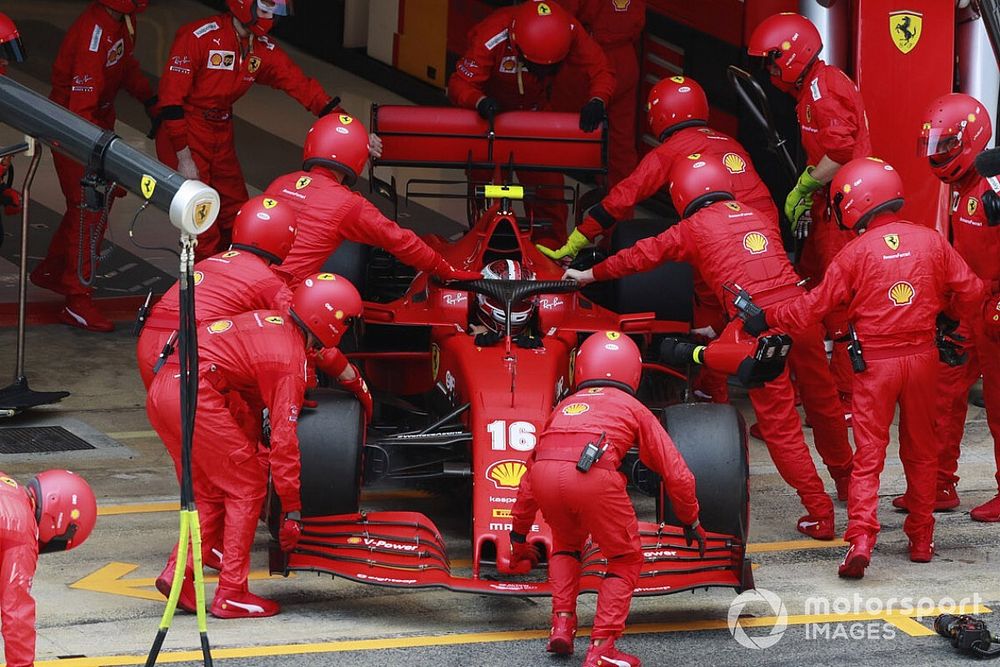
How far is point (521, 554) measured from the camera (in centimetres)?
688

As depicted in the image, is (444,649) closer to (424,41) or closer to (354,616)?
(354,616)

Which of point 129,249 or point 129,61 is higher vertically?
point 129,61

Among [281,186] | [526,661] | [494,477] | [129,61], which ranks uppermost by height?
[129,61]

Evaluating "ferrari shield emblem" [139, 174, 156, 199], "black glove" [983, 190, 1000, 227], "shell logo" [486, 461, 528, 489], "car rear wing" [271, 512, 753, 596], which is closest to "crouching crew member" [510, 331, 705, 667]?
"car rear wing" [271, 512, 753, 596]

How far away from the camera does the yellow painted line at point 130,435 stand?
9672 millimetres

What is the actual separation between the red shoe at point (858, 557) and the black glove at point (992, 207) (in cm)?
172

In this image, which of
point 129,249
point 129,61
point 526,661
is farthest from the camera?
point 129,249

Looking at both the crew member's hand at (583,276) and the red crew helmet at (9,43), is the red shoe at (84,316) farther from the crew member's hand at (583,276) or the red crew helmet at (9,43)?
the crew member's hand at (583,276)

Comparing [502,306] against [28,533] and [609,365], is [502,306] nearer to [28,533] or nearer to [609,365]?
[609,365]

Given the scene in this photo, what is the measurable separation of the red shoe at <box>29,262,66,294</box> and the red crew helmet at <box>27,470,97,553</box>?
254 inches

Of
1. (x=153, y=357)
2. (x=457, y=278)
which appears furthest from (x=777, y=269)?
(x=153, y=357)

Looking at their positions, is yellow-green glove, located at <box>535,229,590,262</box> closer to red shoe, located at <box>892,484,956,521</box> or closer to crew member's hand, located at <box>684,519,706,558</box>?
red shoe, located at <box>892,484,956,521</box>

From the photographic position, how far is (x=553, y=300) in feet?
28.8

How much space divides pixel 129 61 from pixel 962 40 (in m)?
5.72
